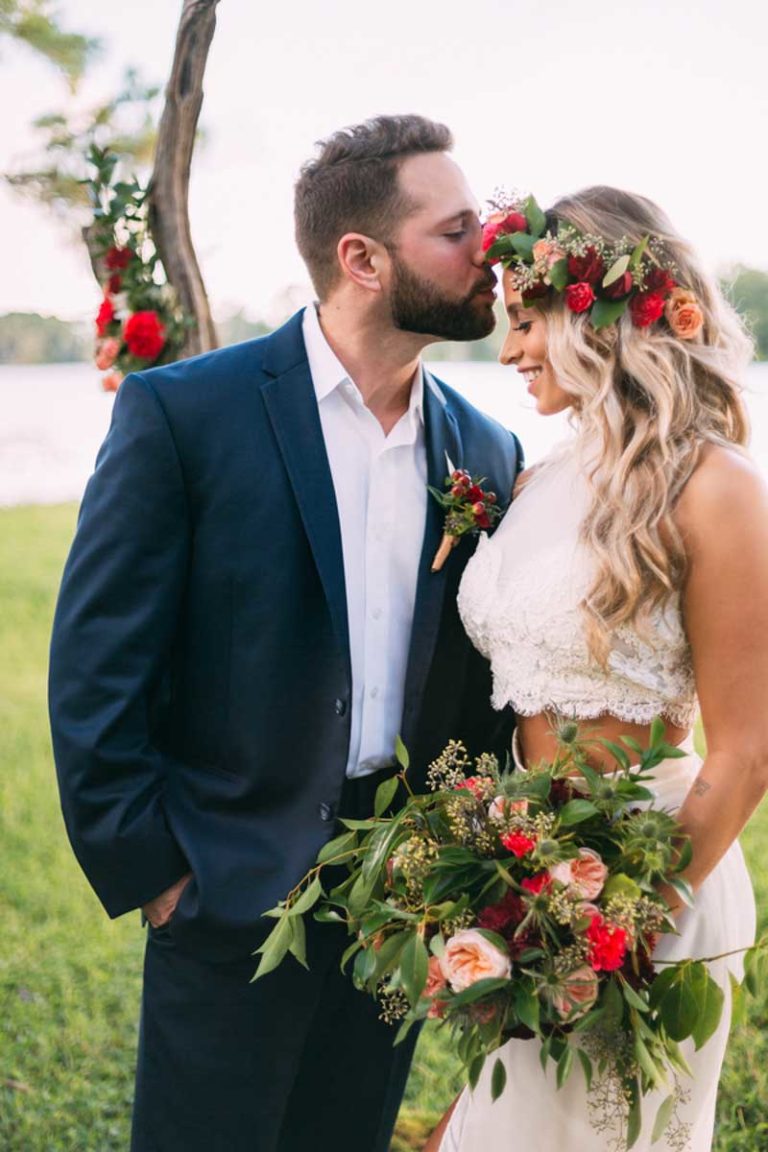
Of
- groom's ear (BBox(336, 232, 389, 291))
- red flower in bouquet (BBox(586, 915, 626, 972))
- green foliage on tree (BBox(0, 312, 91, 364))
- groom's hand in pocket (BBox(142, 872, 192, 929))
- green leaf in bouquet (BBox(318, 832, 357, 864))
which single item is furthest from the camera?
green foliage on tree (BBox(0, 312, 91, 364))

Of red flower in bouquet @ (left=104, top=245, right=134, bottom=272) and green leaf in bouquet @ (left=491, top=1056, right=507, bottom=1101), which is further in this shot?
red flower in bouquet @ (left=104, top=245, right=134, bottom=272)

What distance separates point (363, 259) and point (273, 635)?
0.91 metres

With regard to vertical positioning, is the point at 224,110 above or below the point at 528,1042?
above

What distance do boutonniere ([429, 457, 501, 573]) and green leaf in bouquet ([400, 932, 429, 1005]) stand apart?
3.08 ft

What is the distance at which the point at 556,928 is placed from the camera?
1.87m

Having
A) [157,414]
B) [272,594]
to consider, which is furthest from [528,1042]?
[157,414]

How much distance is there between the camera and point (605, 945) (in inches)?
70.9

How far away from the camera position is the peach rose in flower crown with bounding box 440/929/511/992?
180 centimetres

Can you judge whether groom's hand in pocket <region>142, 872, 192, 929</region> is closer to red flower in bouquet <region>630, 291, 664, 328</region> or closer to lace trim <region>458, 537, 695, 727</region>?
lace trim <region>458, 537, 695, 727</region>

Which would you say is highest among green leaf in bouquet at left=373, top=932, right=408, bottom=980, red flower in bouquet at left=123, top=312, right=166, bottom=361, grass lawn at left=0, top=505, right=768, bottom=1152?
red flower in bouquet at left=123, top=312, right=166, bottom=361

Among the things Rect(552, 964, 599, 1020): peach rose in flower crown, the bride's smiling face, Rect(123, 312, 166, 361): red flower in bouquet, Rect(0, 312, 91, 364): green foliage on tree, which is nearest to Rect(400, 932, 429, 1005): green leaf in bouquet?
Rect(552, 964, 599, 1020): peach rose in flower crown

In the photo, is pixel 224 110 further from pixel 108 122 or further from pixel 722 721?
pixel 722 721

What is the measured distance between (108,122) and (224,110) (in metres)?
0.93

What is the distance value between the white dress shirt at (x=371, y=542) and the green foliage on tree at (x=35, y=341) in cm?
330
